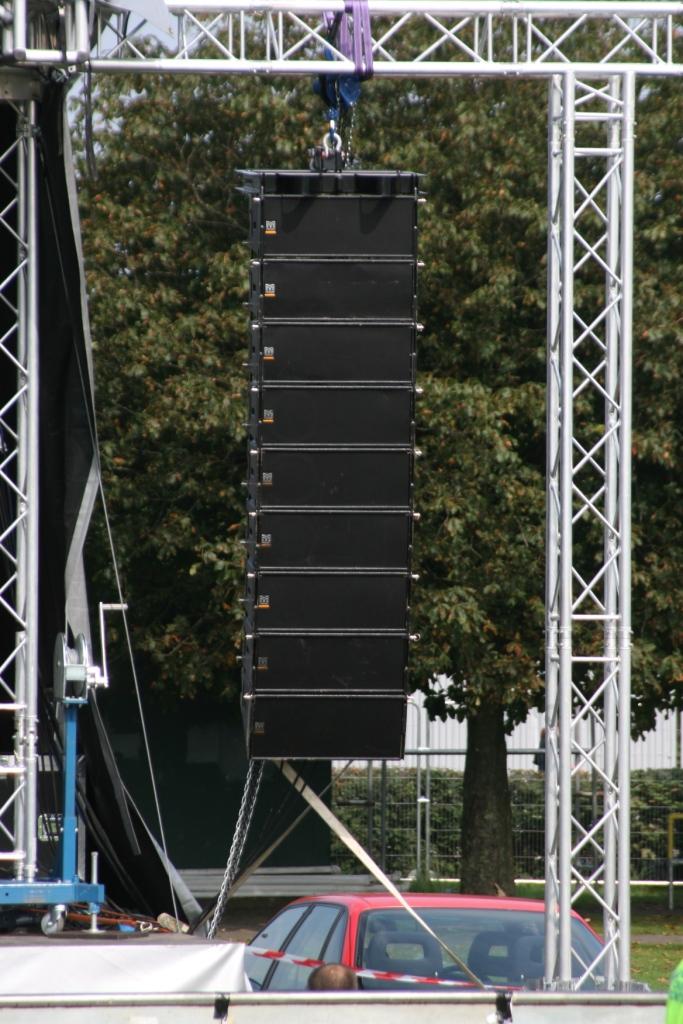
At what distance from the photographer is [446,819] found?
19.1m

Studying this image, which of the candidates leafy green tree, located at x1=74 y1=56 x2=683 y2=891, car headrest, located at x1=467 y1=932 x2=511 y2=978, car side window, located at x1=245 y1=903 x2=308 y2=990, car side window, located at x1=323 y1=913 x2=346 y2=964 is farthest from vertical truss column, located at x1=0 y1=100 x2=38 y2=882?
leafy green tree, located at x1=74 y1=56 x2=683 y2=891

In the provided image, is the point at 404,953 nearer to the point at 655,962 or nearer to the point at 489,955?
the point at 489,955

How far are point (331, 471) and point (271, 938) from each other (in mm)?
2494

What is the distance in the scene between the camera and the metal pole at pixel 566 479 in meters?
8.01

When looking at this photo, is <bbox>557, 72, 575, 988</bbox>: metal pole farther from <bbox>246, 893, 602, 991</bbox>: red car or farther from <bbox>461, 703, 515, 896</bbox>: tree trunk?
<bbox>461, 703, 515, 896</bbox>: tree trunk

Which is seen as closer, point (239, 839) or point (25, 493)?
point (25, 493)

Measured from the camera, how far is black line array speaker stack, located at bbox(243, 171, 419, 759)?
7781 millimetres

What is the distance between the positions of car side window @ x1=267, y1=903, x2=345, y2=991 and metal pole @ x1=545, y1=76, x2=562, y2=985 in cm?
121

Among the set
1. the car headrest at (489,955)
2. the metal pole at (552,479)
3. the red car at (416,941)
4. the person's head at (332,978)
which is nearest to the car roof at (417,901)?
the red car at (416,941)

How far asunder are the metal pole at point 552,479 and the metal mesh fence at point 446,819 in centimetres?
1057

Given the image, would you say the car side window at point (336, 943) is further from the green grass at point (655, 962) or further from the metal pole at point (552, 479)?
the green grass at point (655, 962)

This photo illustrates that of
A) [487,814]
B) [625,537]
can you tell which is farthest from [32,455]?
[487,814]

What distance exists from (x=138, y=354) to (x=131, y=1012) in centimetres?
958

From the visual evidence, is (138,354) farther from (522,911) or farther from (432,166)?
(522,911)
